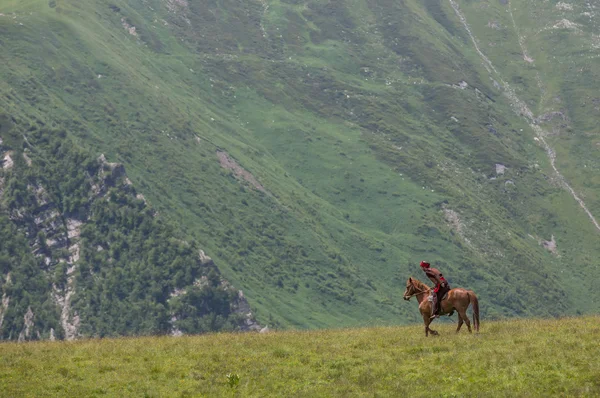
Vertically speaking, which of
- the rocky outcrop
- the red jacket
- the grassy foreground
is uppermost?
the red jacket

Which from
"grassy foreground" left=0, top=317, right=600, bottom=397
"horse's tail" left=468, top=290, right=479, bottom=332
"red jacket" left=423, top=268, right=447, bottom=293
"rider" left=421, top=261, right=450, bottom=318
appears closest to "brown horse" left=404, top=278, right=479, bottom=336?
"horse's tail" left=468, top=290, right=479, bottom=332

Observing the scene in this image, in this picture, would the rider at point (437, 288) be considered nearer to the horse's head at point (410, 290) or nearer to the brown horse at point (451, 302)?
the brown horse at point (451, 302)

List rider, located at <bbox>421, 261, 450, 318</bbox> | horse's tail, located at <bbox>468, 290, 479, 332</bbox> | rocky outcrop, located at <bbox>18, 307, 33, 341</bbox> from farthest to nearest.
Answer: rocky outcrop, located at <bbox>18, 307, 33, 341</bbox>
rider, located at <bbox>421, 261, 450, 318</bbox>
horse's tail, located at <bbox>468, 290, 479, 332</bbox>

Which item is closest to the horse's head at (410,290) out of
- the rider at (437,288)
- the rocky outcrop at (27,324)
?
the rider at (437,288)

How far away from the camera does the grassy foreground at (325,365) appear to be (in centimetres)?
3119

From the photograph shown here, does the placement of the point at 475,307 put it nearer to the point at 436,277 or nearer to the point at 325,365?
the point at 436,277

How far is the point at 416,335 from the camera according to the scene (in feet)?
→ 132

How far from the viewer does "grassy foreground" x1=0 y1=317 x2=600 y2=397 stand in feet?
102

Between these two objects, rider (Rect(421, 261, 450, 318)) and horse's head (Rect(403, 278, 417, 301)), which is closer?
rider (Rect(421, 261, 450, 318))

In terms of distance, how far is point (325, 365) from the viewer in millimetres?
34906

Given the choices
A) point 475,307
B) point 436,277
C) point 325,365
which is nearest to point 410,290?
point 436,277

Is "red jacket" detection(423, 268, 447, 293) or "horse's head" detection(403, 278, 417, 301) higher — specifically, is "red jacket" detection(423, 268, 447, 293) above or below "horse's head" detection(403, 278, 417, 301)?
above

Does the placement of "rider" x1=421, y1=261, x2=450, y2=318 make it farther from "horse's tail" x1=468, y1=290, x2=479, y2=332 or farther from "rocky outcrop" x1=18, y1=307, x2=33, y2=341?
"rocky outcrop" x1=18, y1=307, x2=33, y2=341

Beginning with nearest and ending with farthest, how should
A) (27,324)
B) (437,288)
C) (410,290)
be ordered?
(437,288) < (410,290) < (27,324)
